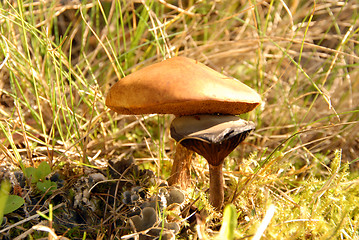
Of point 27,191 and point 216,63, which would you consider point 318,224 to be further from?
point 216,63

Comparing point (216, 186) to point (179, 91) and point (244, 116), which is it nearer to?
point (179, 91)

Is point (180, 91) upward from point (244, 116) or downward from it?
upward

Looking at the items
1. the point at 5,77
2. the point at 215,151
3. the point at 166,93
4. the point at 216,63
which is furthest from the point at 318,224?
the point at 5,77

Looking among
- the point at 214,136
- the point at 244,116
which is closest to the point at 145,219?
the point at 214,136

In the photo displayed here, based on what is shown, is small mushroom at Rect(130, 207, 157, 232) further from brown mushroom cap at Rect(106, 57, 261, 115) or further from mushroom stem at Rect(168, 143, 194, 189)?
brown mushroom cap at Rect(106, 57, 261, 115)

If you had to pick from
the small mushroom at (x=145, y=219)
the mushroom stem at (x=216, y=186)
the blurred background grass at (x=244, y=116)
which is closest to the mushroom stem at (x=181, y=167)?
the blurred background grass at (x=244, y=116)

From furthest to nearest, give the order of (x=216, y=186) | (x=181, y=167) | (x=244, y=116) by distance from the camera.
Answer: (x=244, y=116)
(x=181, y=167)
(x=216, y=186)

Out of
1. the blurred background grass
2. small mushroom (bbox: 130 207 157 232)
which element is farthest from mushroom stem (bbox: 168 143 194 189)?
small mushroom (bbox: 130 207 157 232)
